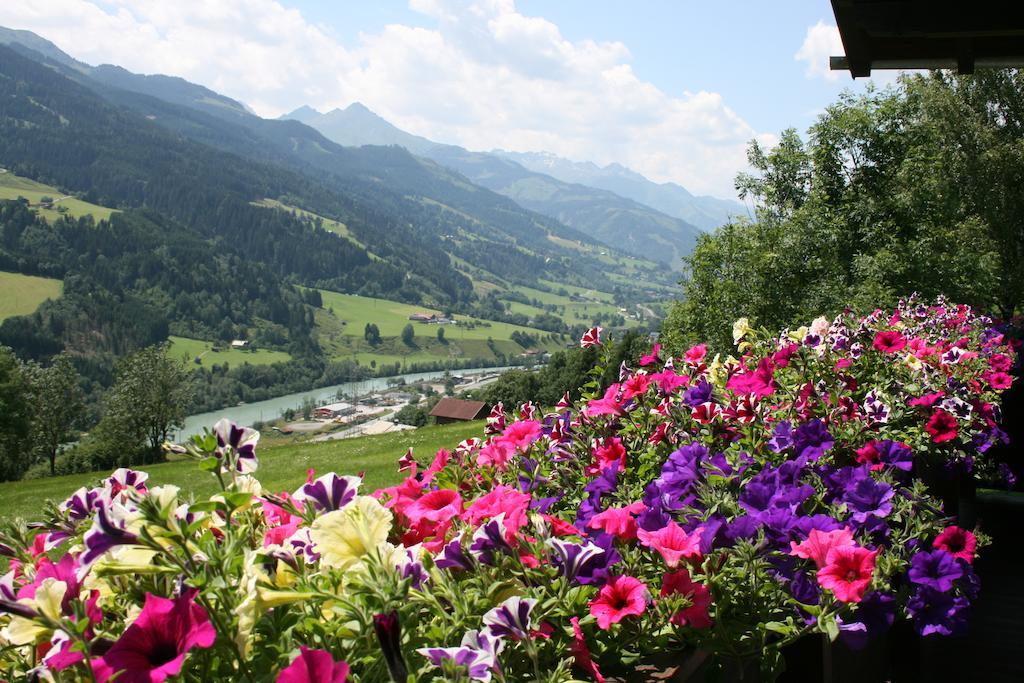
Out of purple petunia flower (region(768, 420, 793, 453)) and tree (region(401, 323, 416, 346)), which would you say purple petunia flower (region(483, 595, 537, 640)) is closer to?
purple petunia flower (region(768, 420, 793, 453))

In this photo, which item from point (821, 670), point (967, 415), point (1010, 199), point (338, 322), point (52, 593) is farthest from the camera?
point (338, 322)

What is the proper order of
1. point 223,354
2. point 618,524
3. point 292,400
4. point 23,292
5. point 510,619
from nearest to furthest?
point 510,619 → point 618,524 → point 23,292 → point 292,400 → point 223,354

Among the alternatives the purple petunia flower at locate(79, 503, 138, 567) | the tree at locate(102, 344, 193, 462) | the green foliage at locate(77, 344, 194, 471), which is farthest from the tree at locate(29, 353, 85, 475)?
the purple petunia flower at locate(79, 503, 138, 567)

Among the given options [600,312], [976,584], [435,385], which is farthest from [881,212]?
[600,312]

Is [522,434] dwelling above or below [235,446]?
below

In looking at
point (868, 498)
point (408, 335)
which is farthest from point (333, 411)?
point (868, 498)

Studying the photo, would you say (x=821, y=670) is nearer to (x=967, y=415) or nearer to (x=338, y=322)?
(x=967, y=415)

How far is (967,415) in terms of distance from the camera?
288 centimetres

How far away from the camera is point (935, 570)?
1.59 metres

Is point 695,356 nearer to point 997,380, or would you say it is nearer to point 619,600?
point 997,380

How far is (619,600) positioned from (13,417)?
125 ft

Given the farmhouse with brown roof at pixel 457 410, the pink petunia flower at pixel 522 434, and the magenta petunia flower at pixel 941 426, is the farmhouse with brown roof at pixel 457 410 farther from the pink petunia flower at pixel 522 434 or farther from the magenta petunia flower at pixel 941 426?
the pink petunia flower at pixel 522 434

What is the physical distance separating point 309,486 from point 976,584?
5.08ft

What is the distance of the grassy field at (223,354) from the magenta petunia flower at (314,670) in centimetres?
11582
